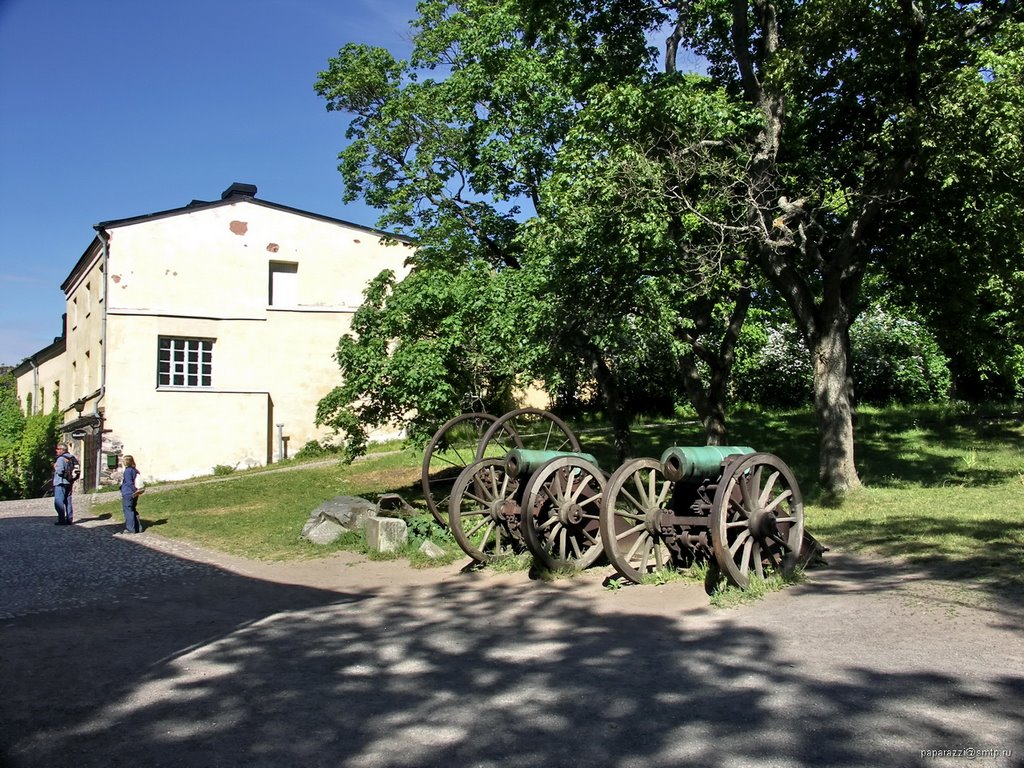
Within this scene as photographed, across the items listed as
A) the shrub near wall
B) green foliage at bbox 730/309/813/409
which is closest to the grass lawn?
green foliage at bbox 730/309/813/409

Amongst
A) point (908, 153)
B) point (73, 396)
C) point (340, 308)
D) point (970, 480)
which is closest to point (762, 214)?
point (908, 153)

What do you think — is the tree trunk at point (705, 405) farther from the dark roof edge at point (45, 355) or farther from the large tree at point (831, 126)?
the dark roof edge at point (45, 355)

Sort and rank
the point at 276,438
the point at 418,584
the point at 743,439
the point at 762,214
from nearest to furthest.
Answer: the point at 418,584, the point at 762,214, the point at 743,439, the point at 276,438

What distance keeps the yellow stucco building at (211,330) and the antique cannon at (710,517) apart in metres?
16.0

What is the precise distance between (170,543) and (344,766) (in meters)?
10.0

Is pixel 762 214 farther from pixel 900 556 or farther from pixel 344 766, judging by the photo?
pixel 344 766

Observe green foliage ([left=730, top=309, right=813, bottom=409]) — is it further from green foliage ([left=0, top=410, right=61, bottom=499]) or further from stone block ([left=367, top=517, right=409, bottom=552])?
green foliage ([left=0, top=410, right=61, bottom=499])

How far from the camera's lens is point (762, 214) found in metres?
12.4

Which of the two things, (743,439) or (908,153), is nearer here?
(908,153)

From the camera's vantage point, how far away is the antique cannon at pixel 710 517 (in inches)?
290

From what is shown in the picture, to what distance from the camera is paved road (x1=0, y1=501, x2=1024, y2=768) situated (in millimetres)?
4227

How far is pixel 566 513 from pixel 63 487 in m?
11.0

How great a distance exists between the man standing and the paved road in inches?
286

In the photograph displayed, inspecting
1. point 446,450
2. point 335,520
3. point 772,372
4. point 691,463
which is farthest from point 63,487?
point 772,372
